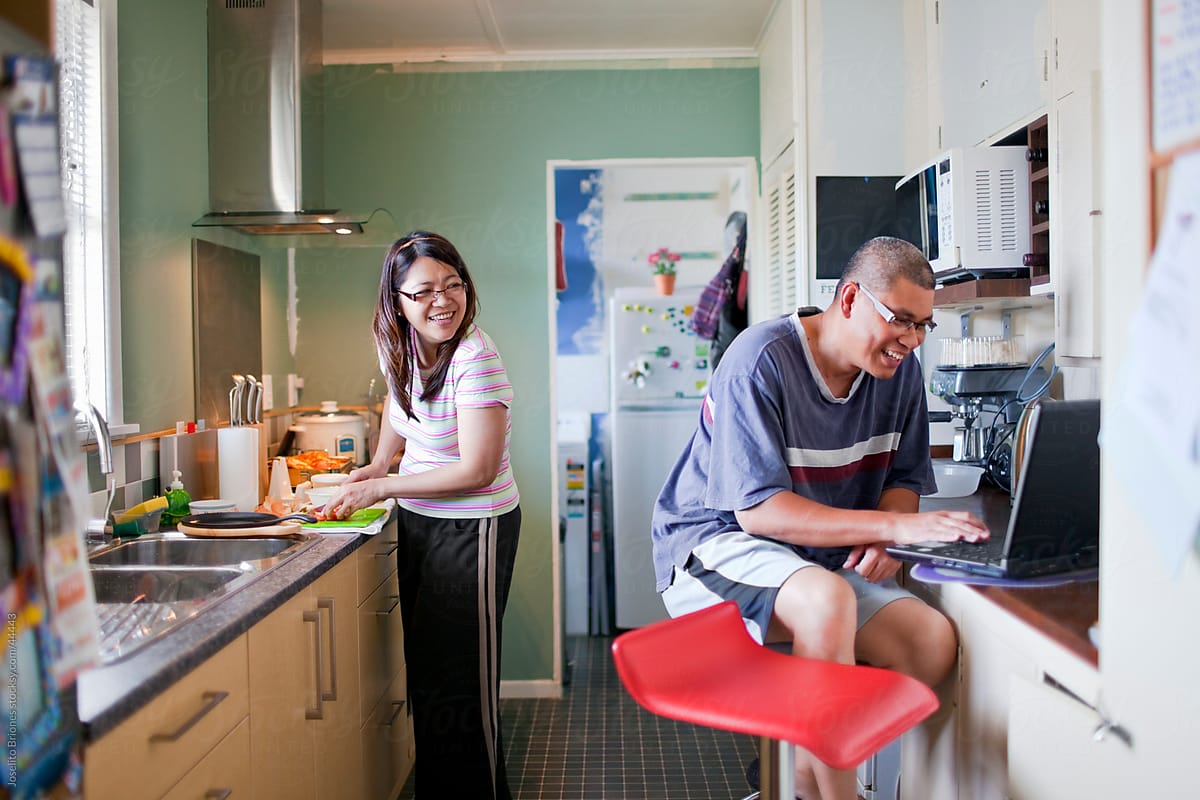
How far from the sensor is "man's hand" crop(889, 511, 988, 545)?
1514 millimetres

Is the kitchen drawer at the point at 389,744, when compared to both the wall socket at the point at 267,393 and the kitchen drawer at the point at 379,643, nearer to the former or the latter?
the kitchen drawer at the point at 379,643

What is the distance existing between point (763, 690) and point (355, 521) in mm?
1307

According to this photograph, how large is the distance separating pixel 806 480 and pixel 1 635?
52.1 inches

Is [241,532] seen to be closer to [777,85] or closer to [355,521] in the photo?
[355,521]

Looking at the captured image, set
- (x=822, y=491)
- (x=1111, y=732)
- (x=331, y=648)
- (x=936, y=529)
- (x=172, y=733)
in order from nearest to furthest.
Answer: (x=1111, y=732) < (x=172, y=733) < (x=936, y=529) < (x=822, y=491) < (x=331, y=648)

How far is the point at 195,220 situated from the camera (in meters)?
2.67

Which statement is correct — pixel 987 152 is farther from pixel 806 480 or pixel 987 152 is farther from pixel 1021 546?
pixel 1021 546

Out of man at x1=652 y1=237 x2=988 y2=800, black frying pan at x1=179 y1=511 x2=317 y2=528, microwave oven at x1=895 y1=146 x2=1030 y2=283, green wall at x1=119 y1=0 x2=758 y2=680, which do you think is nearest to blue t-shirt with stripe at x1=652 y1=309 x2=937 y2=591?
man at x1=652 y1=237 x2=988 y2=800

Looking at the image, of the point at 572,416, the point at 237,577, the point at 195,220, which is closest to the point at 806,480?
the point at 237,577

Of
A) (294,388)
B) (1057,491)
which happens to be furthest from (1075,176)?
(294,388)

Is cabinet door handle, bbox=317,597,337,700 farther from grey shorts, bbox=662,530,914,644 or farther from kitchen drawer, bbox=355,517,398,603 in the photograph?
grey shorts, bbox=662,530,914,644

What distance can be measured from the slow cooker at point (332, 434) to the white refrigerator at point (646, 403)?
4.31 feet

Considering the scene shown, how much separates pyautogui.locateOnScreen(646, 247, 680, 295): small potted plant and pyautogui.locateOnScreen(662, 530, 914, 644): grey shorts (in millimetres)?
2654

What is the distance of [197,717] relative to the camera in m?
1.34
